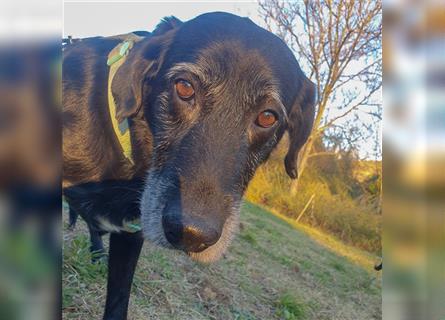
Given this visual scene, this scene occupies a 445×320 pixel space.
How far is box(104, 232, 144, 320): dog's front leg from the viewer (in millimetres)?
1567

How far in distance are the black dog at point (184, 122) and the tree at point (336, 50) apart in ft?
0.62

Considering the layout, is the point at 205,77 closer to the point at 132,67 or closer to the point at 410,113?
the point at 132,67

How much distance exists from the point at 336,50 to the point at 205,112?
2.47 feet

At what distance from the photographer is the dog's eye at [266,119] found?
4.09 ft

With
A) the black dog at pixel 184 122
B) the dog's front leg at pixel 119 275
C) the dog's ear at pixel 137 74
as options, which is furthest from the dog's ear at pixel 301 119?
the dog's front leg at pixel 119 275

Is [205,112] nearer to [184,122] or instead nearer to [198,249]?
[184,122]

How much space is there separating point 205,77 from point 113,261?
786 mm

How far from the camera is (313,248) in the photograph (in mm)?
2025

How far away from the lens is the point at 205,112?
3.92 ft

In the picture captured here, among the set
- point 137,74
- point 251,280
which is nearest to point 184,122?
point 137,74

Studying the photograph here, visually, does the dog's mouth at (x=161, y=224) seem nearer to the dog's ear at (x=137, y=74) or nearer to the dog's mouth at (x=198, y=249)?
the dog's mouth at (x=198, y=249)

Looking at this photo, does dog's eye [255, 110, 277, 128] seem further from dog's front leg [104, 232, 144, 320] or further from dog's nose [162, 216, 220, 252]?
dog's front leg [104, 232, 144, 320]

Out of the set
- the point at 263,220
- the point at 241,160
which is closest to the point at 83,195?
the point at 241,160

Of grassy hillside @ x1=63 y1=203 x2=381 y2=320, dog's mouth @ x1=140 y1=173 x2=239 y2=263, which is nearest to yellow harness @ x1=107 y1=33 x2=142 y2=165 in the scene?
dog's mouth @ x1=140 y1=173 x2=239 y2=263
